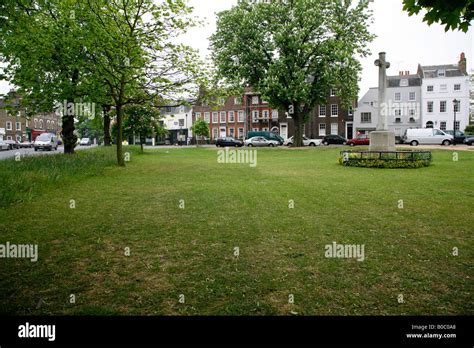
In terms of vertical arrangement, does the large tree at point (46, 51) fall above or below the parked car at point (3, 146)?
above

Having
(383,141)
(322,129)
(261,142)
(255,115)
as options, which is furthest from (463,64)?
(383,141)

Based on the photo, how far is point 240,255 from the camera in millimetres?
5402

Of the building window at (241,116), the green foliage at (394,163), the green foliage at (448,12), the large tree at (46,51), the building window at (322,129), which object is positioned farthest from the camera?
the building window at (241,116)

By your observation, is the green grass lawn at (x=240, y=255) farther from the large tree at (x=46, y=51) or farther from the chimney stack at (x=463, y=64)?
the chimney stack at (x=463, y=64)

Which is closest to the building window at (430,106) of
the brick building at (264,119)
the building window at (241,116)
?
the brick building at (264,119)

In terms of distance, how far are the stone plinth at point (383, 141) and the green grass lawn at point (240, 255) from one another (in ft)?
38.3

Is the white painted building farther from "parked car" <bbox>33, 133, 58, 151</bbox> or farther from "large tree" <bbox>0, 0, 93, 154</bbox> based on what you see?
"parked car" <bbox>33, 133, 58, 151</bbox>

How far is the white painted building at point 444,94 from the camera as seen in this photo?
59.4 m

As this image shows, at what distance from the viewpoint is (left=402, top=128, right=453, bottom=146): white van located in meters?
38.6

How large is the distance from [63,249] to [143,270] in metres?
1.86

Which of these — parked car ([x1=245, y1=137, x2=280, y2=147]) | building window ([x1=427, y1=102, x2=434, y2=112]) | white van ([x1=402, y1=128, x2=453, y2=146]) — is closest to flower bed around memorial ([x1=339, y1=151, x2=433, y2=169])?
white van ([x1=402, y1=128, x2=453, y2=146])

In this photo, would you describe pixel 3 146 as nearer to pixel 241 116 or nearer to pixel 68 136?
pixel 68 136

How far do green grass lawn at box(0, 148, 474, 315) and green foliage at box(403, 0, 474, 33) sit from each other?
12.4 feet
